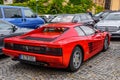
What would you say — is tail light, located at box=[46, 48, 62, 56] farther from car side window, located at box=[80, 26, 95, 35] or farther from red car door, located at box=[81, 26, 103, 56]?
car side window, located at box=[80, 26, 95, 35]

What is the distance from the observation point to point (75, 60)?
5844mm

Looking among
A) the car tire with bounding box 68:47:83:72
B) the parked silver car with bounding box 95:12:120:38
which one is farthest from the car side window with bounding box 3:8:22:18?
the car tire with bounding box 68:47:83:72

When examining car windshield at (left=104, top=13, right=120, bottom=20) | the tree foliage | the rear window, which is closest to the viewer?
the rear window

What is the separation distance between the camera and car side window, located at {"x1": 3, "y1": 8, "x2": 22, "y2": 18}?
1090 cm

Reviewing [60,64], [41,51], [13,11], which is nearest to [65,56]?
[60,64]

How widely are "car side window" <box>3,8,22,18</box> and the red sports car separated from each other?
4655mm

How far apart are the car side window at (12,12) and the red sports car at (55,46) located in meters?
4.66

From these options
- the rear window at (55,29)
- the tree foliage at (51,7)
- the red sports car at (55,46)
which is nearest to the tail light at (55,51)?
the red sports car at (55,46)

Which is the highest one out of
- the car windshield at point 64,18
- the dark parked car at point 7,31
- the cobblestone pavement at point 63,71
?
the dark parked car at point 7,31

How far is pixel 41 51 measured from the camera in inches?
214

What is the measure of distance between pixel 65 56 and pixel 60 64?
0.21m

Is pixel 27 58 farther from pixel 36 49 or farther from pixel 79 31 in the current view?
pixel 79 31

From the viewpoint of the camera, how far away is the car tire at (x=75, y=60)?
18.5 ft

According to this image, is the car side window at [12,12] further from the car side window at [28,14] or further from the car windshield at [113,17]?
the car windshield at [113,17]
